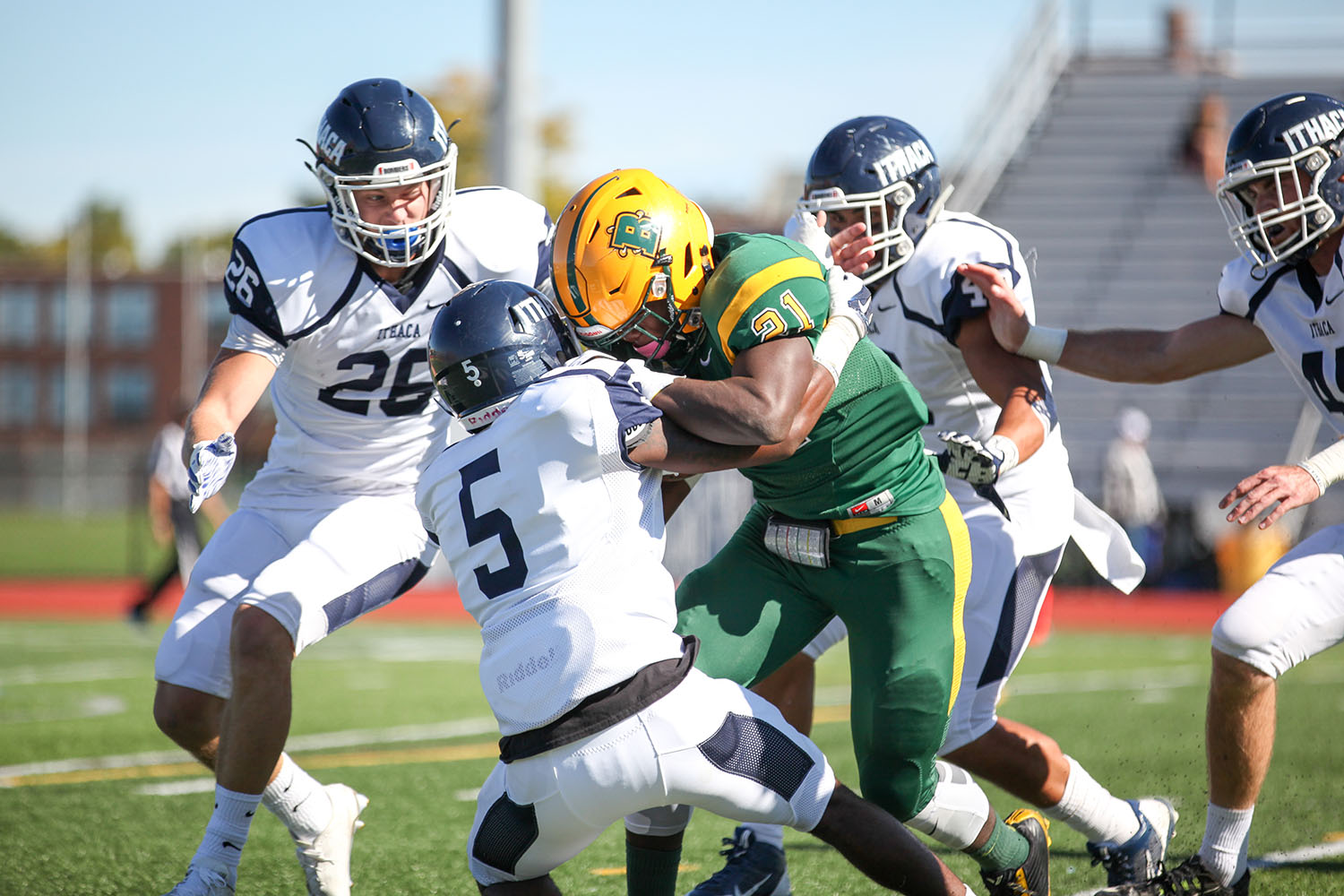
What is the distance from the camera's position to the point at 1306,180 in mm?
3273

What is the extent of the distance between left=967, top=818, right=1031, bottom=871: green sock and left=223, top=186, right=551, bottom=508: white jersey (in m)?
1.83

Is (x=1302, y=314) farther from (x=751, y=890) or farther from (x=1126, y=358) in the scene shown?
(x=751, y=890)

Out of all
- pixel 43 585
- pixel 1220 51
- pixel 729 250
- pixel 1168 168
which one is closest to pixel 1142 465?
pixel 1168 168

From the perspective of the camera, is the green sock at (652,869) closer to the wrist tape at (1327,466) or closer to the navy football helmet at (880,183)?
the navy football helmet at (880,183)

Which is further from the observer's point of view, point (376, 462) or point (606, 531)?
point (376, 462)

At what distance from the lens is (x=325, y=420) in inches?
145

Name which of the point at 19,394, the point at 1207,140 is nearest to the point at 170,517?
the point at 1207,140

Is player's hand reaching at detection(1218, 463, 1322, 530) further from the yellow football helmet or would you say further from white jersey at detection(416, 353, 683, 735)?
white jersey at detection(416, 353, 683, 735)

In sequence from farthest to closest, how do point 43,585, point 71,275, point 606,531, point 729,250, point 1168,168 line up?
point 71,275
point 1168,168
point 43,585
point 729,250
point 606,531

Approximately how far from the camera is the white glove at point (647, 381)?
255cm

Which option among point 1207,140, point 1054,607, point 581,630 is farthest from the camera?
point 1207,140

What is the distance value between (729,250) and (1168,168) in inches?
598

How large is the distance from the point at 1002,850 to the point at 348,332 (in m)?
2.13

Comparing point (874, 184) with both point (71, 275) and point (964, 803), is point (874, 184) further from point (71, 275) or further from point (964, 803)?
point (71, 275)
